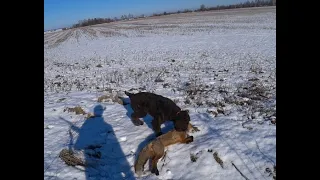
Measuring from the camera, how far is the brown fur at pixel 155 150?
422cm

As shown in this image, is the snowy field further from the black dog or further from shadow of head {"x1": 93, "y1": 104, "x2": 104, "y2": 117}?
the black dog

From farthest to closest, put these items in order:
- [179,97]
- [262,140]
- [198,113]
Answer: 1. [179,97]
2. [198,113]
3. [262,140]

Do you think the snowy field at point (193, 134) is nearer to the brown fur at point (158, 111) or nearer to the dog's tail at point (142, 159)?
the dog's tail at point (142, 159)

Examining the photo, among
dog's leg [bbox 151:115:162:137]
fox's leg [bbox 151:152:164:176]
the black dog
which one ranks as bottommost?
fox's leg [bbox 151:152:164:176]

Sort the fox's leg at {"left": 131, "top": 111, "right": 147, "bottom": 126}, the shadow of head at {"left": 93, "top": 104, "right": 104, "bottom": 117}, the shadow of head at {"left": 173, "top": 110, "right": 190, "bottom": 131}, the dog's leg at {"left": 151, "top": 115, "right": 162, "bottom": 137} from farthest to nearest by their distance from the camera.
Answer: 1. the shadow of head at {"left": 93, "top": 104, "right": 104, "bottom": 117}
2. the fox's leg at {"left": 131, "top": 111, "right": 147, "bottom": 126}
3. the dog's leg at {"left": 151, "top": 115, "right": 162, "bottom": 137}
4. the shadow of head at {"left": 173, "top": 110, "right": 190, "bottom": 131}

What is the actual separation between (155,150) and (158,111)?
0.97m

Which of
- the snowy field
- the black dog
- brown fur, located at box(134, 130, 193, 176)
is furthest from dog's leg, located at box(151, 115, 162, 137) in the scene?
brown fur, located at box(134, 130, 193, 176)

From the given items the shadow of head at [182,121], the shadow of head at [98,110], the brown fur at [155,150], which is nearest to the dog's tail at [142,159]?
the brown fur at [155,150]

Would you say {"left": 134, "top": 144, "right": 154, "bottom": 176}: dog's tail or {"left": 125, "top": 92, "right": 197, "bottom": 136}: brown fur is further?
{"left": 125, "top": 92, "right": 197, "bottom": 136}: brown fur

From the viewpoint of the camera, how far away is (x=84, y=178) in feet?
13.5

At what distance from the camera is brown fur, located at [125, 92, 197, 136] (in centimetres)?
471
